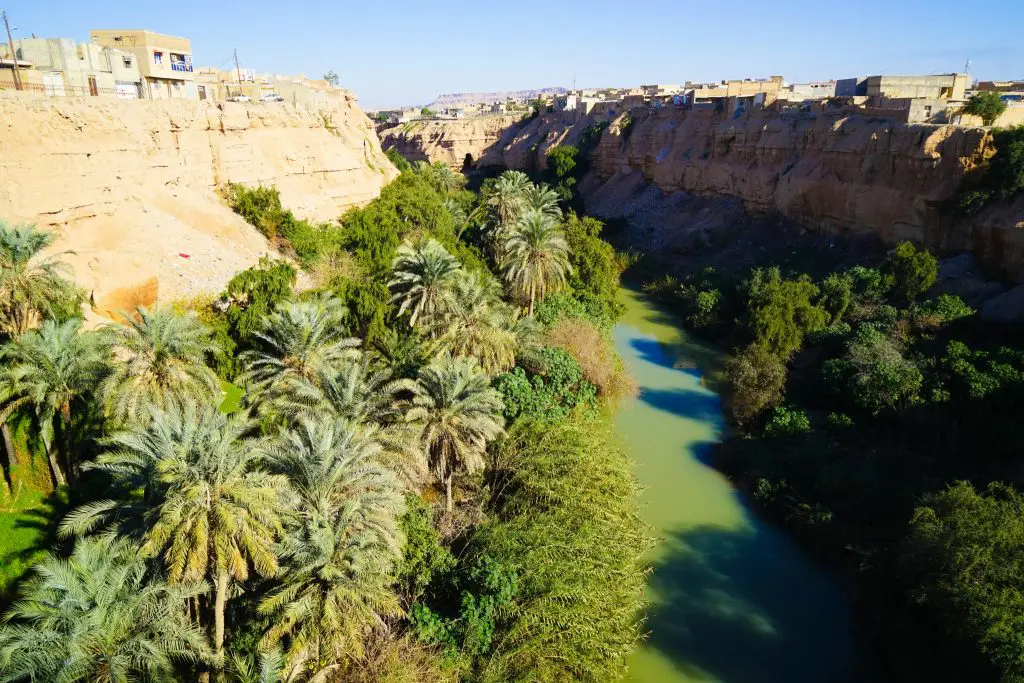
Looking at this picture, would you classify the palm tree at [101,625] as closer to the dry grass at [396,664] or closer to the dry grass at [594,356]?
the dry grass at [396,664]

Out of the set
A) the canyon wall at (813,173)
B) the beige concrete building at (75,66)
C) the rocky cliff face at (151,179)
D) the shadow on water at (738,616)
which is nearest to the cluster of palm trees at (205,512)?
the shadow on water at (738,616)

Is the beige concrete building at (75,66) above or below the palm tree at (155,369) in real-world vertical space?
above

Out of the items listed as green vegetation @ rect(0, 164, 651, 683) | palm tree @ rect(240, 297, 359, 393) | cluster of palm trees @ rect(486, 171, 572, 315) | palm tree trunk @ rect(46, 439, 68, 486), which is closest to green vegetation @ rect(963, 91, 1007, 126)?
cluster of palm trees @ rect(486, 171, 572, 315)

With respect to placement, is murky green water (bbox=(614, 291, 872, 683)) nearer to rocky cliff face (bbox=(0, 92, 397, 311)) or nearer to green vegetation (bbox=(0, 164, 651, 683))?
green vegetation (bbox=(0, 164, 651, 683))

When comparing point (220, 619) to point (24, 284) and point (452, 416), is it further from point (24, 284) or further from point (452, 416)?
point (24, 284)

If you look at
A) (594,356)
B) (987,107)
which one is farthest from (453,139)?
(594,356)

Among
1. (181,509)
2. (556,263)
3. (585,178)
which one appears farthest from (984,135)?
(585,178)

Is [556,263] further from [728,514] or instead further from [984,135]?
[984,135]
